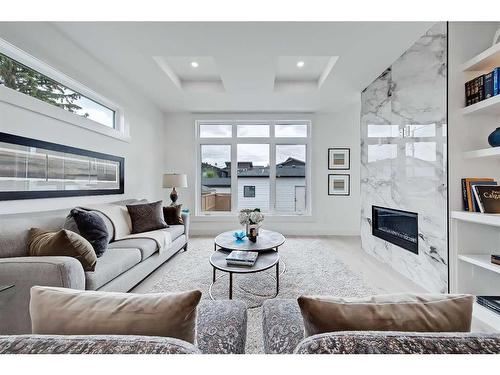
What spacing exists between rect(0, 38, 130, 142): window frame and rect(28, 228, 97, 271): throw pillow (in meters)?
1.13

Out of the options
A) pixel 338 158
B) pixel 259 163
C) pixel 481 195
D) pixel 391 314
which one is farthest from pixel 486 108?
pixel 259 163

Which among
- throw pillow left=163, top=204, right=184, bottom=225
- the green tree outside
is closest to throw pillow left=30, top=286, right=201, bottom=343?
the green tree outside

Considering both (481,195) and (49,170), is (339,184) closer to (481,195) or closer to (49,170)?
(481,195)

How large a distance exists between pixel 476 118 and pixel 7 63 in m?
4.16

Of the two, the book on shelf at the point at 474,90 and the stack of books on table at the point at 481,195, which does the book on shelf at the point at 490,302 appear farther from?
the book on shelf at the point at 474,90

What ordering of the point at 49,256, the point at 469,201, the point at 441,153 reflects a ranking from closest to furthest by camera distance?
the point at 49,256 → the point at 469,201 → the point at 441,153

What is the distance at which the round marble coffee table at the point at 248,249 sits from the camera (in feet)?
6.45

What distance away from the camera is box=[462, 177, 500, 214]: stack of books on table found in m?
1.91

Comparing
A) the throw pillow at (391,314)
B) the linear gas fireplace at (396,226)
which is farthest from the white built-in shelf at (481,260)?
the throw pillow at (391,314)

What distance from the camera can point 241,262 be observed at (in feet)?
6.63

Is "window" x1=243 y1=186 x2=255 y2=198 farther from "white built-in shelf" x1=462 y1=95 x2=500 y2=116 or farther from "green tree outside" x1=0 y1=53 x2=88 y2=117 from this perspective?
"white built-in shelf" x1=462 y1=95 x2=500 y2=116

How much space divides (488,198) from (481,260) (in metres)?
0.53
